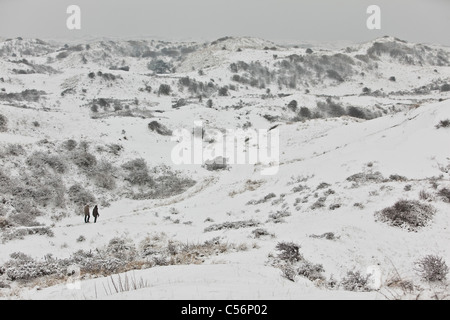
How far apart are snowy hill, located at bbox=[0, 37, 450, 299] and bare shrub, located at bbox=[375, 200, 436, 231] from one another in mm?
56

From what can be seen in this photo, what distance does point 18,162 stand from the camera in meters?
28.7

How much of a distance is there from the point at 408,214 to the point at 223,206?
1148cm

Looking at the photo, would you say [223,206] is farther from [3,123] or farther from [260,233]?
[3,123]

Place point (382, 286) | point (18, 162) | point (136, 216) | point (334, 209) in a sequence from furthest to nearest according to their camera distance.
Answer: point (18, 162), point (136, 216), point (334, 209), point (382, 286)

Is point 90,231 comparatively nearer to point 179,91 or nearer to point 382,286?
point 382,286

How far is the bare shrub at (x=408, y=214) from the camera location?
1320 cm

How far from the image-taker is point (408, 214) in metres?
13.6

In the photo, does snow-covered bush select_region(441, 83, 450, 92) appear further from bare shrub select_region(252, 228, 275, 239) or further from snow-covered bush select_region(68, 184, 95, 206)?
bare shrub select_region(252, 228, 275, 239)

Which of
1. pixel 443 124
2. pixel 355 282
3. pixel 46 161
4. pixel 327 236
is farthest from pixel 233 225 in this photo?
pixel 46 161

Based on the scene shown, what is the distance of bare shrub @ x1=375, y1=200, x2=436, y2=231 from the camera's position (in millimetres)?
13203

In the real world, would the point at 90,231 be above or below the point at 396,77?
below

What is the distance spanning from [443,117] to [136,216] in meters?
21.3

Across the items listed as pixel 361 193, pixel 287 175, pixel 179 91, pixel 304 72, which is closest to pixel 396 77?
pixel 304 72

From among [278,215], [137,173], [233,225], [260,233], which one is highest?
[137,173]
